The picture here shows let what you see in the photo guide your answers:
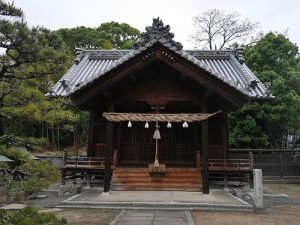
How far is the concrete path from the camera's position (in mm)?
8344

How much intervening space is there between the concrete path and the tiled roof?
515 centimetres

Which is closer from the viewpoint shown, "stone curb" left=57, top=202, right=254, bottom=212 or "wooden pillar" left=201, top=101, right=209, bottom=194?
"stone curb" left=57, top=202, right=254, bottom=212

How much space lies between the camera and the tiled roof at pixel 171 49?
12.2 m

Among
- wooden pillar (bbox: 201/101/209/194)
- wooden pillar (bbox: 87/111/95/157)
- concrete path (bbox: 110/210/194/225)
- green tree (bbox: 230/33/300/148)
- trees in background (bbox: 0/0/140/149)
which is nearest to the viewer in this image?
trees in background (bbox: 0/0/140/149)

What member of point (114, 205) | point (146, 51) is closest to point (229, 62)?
point (146, 51)

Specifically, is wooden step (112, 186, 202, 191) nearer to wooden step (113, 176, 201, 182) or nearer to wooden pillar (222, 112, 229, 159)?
wooden step (113, 176, 201, 182)

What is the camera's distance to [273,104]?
24.1 meters

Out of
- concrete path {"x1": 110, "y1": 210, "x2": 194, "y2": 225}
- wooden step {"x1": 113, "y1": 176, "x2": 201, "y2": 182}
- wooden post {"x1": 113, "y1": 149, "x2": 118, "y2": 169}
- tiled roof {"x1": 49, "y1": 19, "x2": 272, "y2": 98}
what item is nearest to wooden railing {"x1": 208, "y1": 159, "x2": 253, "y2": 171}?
wooden step {"x1": 113, "y1": 176, "x2": 201, "y2": 182}

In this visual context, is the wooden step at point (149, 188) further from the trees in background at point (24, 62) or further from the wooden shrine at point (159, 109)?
the trees in background at point (24, 62)

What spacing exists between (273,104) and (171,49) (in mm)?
14747

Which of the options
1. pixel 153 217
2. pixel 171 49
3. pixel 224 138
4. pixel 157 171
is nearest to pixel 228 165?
pixel 224 138

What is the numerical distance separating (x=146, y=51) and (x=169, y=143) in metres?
4.73

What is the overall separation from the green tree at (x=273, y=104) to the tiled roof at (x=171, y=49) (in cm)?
688

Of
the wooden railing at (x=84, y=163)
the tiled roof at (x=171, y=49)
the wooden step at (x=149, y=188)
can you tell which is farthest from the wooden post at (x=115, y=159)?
the tiled roof at (x=171, y=49)
